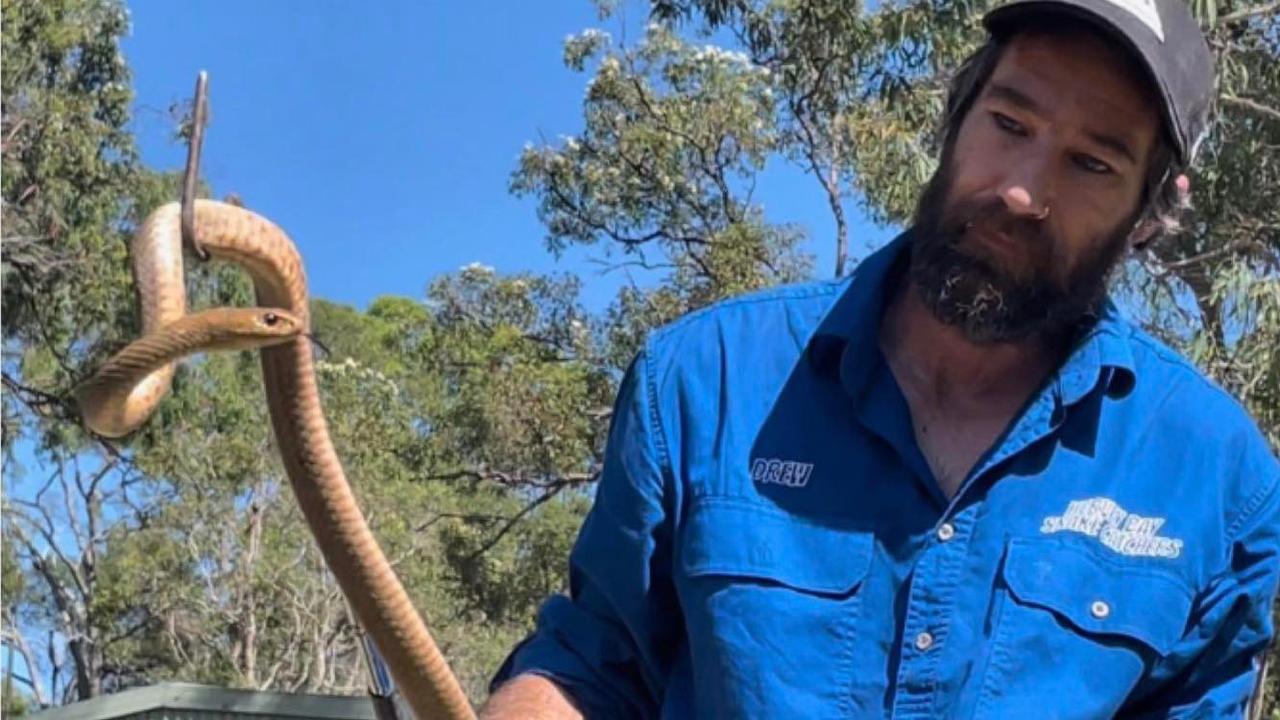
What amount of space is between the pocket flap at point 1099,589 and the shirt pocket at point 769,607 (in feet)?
0.52

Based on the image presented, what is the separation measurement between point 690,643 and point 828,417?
0.91 ft

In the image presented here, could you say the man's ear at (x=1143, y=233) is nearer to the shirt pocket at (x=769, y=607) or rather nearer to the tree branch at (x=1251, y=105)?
the shirt pocket at (x=769, y=607)

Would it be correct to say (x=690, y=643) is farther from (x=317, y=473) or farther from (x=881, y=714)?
(x=317, y=473)

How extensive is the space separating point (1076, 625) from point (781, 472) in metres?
0.33

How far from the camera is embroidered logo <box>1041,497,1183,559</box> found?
1847mm

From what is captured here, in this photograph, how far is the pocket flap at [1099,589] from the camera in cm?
181

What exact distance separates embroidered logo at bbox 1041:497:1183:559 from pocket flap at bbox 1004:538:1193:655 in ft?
0.04

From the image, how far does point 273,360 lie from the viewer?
5.69 feet

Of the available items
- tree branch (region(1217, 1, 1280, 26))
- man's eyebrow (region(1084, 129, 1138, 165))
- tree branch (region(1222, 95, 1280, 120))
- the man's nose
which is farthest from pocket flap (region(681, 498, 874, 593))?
tree branch (region(1222, 95, 1280, 120))

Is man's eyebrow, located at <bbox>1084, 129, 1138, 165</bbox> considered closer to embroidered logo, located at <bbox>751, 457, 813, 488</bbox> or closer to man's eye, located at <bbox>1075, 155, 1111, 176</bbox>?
man's eye, located at <bbox>1075, 155, 1111, 176</bbox>

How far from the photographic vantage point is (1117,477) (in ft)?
6.20

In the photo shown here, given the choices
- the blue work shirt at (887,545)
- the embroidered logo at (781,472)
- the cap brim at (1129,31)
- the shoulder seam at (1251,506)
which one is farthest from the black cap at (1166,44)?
the embroidered logo at (781,472)

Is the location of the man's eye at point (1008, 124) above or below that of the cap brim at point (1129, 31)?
below

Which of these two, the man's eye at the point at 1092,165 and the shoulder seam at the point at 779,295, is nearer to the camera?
the man's eye at the point at 1092,165
